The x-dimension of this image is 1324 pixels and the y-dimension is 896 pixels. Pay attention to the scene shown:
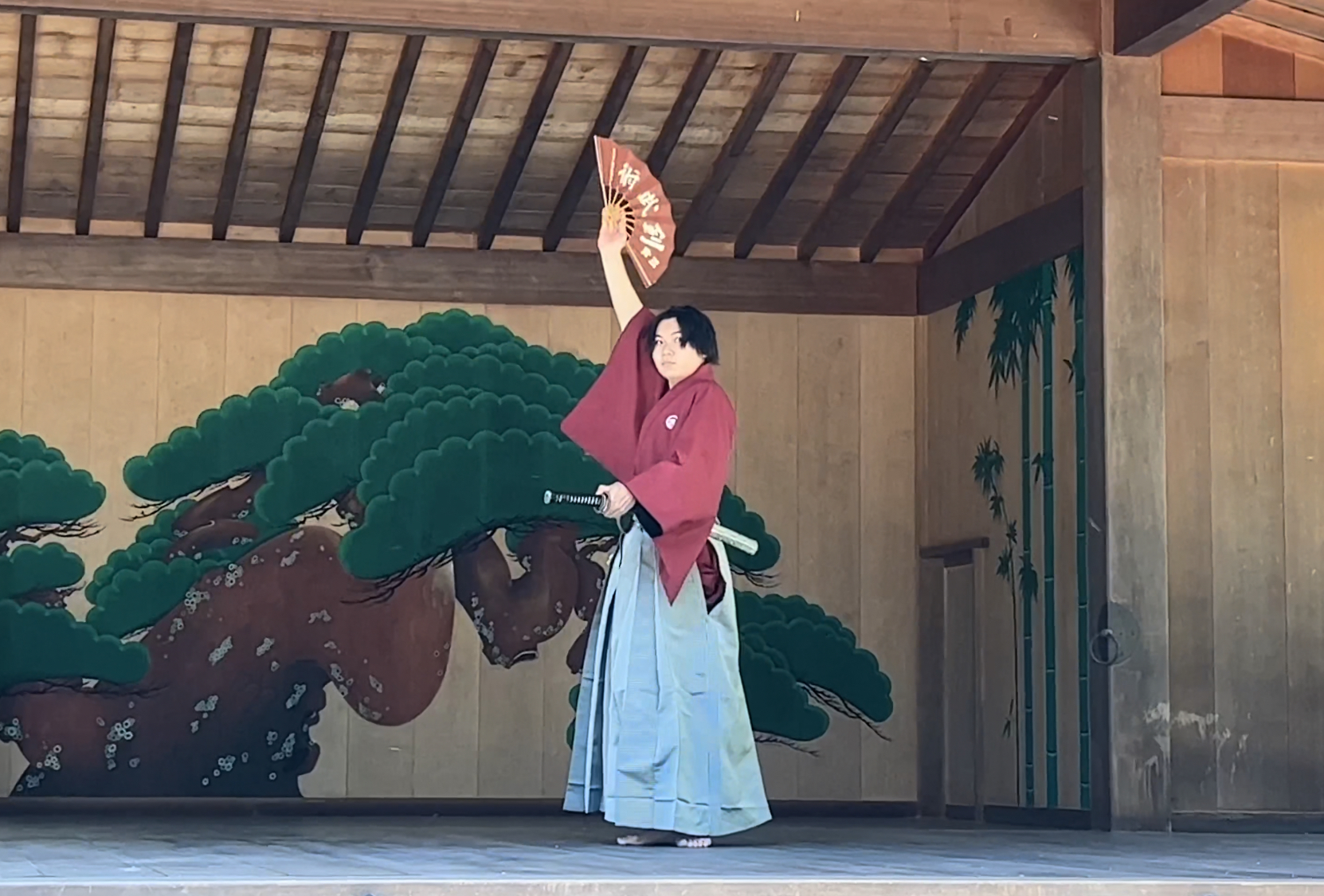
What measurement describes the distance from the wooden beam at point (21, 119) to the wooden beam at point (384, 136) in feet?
4.16

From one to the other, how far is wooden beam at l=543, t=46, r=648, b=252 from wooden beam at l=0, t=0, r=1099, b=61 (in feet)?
2.37

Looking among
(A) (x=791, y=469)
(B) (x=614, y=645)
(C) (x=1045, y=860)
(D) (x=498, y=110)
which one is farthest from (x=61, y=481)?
(C) (x=1045, y=860)

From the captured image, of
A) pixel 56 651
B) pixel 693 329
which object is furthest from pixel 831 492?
pixel 693 329

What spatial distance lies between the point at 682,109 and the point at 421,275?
4.71ft

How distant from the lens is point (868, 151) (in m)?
7.91

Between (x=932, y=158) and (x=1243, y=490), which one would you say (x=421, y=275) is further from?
(x=1243, y=490)

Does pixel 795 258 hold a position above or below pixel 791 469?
above

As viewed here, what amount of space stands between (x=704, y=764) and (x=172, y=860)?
1293 mm

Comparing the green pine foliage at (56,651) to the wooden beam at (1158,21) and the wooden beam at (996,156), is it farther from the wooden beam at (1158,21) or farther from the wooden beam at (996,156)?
the wooden beam at (1158,21)

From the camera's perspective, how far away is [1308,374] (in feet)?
22.1

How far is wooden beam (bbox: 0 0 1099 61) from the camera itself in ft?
19.9

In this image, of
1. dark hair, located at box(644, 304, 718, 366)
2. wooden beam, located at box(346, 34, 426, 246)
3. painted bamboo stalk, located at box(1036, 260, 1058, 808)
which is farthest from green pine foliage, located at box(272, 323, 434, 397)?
dark hair, located at box(644, 304, 718, 366)

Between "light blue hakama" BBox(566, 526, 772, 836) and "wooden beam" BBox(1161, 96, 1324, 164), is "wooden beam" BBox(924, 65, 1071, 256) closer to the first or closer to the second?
"wooden beam" BBox(1161, 96, 1324, 164)

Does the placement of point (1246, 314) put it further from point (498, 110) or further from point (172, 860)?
point (172, 860)
